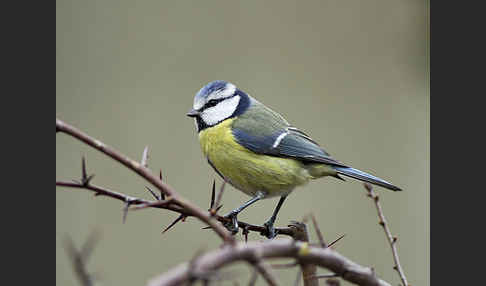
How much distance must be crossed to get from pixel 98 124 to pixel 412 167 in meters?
1.54

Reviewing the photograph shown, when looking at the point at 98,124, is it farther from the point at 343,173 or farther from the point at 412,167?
the point at 412,167

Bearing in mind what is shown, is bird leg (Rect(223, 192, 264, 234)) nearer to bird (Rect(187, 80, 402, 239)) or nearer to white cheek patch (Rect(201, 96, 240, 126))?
bird (Rect(187, 80, 402, 239))

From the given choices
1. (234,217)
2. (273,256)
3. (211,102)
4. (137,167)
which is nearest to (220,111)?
(211,102)

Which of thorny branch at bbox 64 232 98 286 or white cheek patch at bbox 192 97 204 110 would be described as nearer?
thorny branch at bbox 64 232 98 286

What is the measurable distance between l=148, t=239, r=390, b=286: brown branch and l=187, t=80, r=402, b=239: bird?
32.7 inches

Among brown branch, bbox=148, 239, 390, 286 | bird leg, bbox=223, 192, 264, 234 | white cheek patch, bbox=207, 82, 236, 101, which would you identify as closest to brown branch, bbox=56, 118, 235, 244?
brown branch, bbox=148, 239, 390, 286

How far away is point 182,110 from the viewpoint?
2426 mm

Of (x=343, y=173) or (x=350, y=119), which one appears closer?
→ (x=343, y=173)

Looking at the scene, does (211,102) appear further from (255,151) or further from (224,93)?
(255,151)

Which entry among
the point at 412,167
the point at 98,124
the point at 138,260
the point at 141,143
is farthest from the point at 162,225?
the point at 412,167

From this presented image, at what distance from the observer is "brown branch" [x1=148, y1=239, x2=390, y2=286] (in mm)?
375

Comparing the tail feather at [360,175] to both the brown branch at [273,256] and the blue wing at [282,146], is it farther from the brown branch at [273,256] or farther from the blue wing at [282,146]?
the brown branch at [273,256]

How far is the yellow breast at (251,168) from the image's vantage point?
1403 mm

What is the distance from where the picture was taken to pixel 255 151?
143 centimetres
